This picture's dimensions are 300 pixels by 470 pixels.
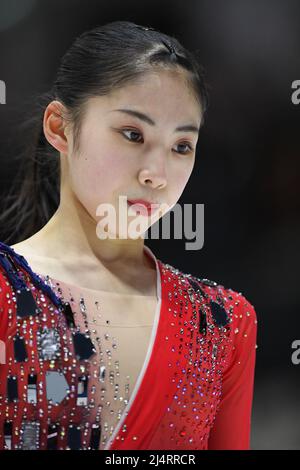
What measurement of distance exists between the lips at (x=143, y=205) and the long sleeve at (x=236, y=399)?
0.31 m

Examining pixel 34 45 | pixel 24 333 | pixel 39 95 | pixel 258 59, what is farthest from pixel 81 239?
pixel 258 59

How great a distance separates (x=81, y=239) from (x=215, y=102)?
0.50m

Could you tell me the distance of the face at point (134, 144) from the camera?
3.48 ft

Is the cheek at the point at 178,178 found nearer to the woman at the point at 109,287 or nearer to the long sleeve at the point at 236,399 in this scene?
the woman at the point at 109,287

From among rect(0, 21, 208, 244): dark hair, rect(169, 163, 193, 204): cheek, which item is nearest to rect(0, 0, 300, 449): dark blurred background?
rect(0, 21, 208, 244): dark hair

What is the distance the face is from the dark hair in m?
0.02

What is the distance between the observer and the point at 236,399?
1258mm

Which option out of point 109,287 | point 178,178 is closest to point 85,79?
point 178,178

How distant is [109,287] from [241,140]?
574 millimetres

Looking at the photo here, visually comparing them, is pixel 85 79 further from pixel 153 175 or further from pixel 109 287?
pixel 109 287

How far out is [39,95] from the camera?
1253 millimetres

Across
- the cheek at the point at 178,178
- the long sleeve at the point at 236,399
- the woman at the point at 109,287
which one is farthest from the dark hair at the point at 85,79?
the long sleeve at the point at 236,399

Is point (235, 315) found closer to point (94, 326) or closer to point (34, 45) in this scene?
point (94, 326)

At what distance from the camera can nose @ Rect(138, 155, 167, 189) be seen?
41.9 inches
